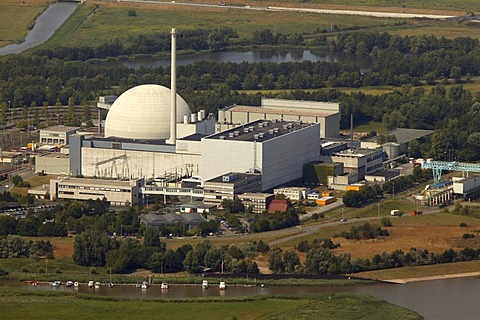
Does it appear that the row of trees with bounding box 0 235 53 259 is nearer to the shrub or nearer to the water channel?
the water channel

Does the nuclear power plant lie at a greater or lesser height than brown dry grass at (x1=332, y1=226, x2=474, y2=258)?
greater

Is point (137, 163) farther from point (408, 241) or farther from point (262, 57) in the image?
point (262, 57)

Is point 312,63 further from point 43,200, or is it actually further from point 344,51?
point 43,200

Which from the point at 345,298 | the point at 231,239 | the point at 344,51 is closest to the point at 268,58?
the point at 344,51

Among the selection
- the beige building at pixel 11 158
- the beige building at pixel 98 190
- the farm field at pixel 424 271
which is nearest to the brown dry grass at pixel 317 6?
the beige building at pixel 11 158

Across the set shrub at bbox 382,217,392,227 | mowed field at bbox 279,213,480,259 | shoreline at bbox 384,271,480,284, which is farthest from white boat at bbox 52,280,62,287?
shrub at bbox 382,217,392,227

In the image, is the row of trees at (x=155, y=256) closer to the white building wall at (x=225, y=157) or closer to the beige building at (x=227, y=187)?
the beige building at (x=227, y=187)

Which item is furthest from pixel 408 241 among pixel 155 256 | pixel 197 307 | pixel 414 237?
pixel 197 307

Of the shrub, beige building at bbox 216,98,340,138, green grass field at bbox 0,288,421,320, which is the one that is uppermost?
beige building at bbox 216,98,340,138
